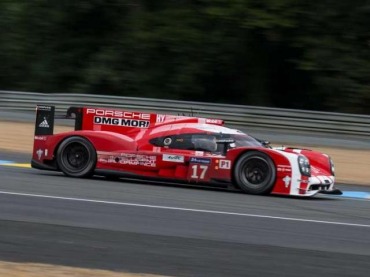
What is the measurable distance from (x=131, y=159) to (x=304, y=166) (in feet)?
8.86

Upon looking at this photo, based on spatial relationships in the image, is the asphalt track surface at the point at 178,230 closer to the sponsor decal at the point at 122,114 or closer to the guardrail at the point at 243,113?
the sponsor decal at the point at 122,114

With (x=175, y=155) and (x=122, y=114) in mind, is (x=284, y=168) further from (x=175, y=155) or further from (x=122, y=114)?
(x=122, y=114)

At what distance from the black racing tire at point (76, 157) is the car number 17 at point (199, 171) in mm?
1648

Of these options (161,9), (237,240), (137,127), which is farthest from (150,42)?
(237,240)

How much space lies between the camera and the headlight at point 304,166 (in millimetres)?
12797

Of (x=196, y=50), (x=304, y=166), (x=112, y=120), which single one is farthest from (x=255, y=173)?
(x=196, y=50)

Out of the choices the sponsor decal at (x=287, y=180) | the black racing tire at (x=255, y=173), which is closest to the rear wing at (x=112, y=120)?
the black racing tire at (x=255, y=173)

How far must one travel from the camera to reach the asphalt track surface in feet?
25.8

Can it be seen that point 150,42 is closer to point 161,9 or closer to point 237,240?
point 161,9

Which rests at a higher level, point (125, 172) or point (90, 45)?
point (90, 45)

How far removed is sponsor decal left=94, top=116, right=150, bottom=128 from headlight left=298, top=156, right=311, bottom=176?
2567mm

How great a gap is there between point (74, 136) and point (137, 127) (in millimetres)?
1017

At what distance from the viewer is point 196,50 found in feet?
80.9

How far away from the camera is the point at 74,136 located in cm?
1385
